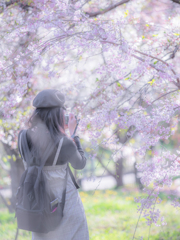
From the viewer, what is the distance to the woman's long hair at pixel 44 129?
1577 mm

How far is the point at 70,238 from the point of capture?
164 cm

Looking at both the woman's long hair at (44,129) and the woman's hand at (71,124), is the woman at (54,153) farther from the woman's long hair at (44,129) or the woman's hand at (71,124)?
the woman's hand at (71,124)

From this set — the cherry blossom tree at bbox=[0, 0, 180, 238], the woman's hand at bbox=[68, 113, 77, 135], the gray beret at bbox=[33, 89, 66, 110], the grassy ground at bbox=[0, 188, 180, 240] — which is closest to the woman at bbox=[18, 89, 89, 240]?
the gray beret at bbox=[33, 89, 66, 110]

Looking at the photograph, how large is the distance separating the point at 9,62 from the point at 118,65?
111cm

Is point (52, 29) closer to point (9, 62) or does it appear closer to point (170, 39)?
point (9, 62)

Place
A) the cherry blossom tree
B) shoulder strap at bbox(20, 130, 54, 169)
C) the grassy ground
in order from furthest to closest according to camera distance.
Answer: the grassy ground < the cherry blossom tree < shoulder strap at bbox(20, 130, 54, 169)

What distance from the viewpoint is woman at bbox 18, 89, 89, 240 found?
158cm

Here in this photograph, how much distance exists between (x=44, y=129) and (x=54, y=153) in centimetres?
17

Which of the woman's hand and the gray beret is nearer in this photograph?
the gray beret

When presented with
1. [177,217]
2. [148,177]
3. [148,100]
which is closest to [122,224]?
[177,217]

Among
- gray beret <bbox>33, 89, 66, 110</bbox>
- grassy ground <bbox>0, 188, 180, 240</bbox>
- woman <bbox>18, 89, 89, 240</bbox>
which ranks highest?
gray beret <bbox>33, 89, 66, 110</bbox>

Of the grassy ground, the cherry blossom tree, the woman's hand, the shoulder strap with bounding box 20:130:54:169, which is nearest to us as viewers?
the shoulder strap with bounding box 20:130:54:169

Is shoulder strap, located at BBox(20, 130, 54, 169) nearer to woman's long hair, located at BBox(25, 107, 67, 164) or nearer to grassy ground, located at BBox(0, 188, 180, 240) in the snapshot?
woman's long hair, located at BBox(25, 107, 67, 164)

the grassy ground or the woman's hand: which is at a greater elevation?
the woman's hand
